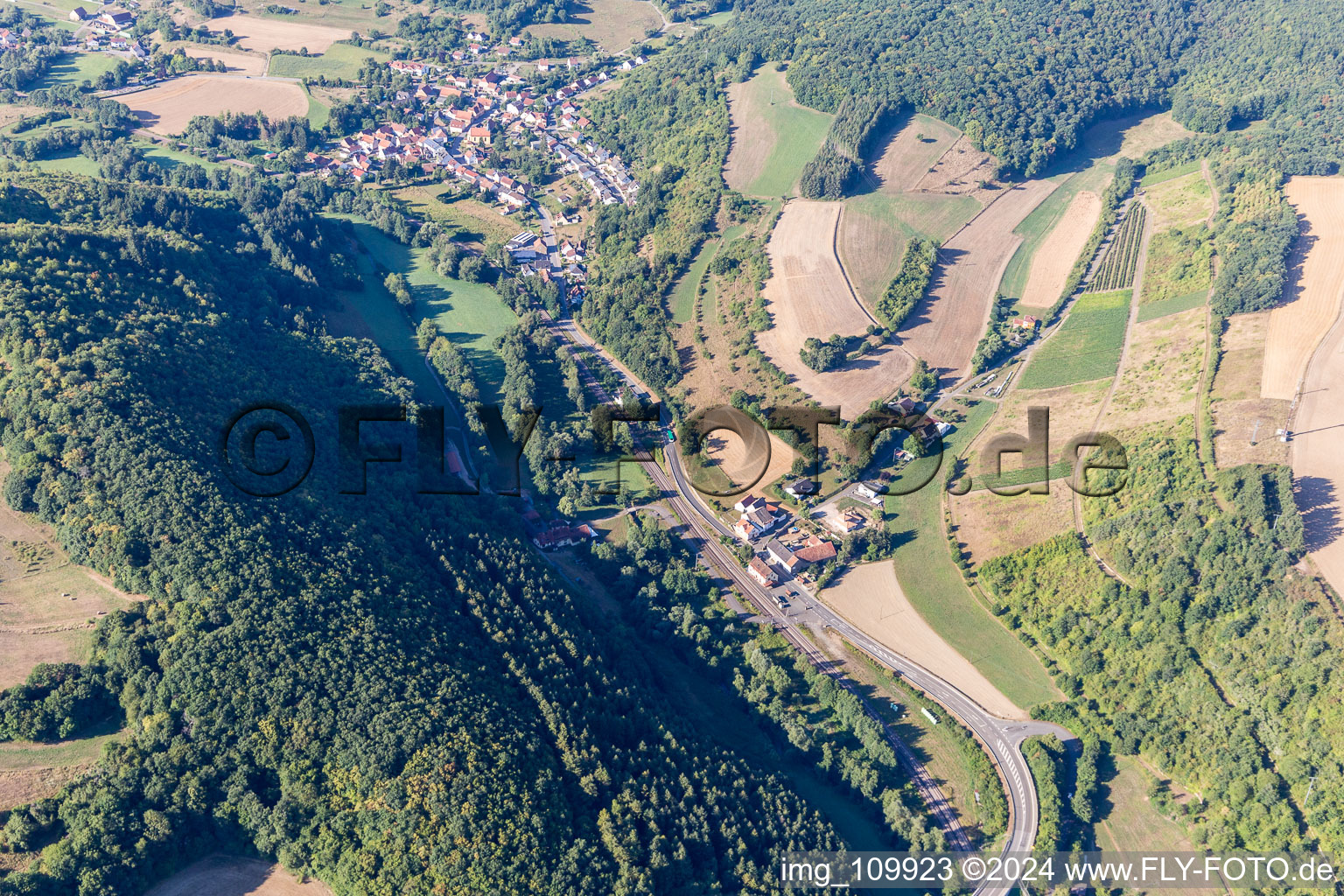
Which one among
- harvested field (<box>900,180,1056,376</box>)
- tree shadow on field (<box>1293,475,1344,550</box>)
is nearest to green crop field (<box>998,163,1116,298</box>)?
harvested field (<box>900,180,1056,376</box>)

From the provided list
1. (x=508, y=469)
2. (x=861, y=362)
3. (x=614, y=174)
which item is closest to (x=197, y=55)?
(x=614, y=174)

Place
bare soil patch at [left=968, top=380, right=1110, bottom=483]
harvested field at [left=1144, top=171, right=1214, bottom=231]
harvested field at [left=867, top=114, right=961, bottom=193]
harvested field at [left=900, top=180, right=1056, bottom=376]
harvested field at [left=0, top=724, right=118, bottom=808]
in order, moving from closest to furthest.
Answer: harvested field at [left=0, top=724, right=118, bottom=808] → bare soil patch at [left=968, top=380, right=1110, bottom=483] → harvested field at [left=900, top=180, right=1056, bottom=376] → harvested field at [left=1144, top=171, right=1214, bottom=231] → harvested field at [left=867, top=114, right=961, bottom=193]

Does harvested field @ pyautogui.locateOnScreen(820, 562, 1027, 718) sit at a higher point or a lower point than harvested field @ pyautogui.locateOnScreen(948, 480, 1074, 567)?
lower

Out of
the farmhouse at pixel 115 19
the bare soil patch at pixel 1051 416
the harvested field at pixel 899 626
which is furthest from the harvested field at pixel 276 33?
the harvested field at pixel 899 626

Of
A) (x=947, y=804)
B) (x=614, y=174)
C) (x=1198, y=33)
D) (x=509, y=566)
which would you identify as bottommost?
(x=947, y=804)

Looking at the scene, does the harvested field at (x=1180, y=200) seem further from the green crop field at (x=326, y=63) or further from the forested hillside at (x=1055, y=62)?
the green crop field at (x=326, y=63)

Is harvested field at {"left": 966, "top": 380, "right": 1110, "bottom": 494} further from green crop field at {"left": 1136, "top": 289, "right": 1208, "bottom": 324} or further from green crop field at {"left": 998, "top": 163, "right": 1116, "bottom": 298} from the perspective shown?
green crop field at {"left": 998, "top": 163, "right": 1116, "bottom": 298}

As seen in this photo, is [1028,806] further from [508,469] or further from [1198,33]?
[1198,33]
